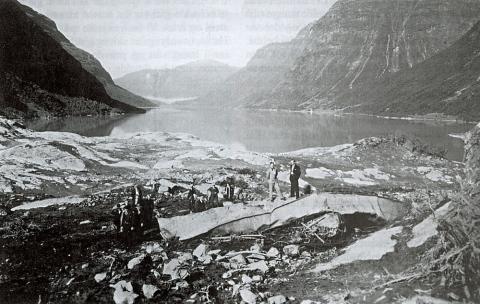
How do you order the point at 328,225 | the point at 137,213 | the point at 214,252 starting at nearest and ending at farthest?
the point at 214,252
the point at 328,225
the point at 137,213

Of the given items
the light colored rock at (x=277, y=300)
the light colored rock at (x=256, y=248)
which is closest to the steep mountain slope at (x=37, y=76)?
the light colored rock at (x=256, y=248)

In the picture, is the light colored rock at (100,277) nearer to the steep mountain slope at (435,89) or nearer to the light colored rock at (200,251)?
the light colored rock at (200,251)

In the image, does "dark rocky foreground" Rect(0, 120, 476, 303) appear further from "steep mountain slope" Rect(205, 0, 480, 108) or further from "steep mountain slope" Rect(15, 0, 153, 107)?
"steep mountain slope" Rect(15, 0, 153, 107)

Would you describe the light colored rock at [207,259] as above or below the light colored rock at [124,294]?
above

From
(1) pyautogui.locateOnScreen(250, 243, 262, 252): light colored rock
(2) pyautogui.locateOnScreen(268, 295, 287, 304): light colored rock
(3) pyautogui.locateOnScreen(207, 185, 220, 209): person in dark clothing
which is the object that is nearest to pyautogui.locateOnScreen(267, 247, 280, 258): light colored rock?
(1) pyautogui.locateOnScreen(250, 243, 262, 252): light colored rock

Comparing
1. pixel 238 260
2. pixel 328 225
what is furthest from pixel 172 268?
pixel 328 225

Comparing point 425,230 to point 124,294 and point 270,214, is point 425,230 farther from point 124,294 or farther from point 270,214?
point 124,294
